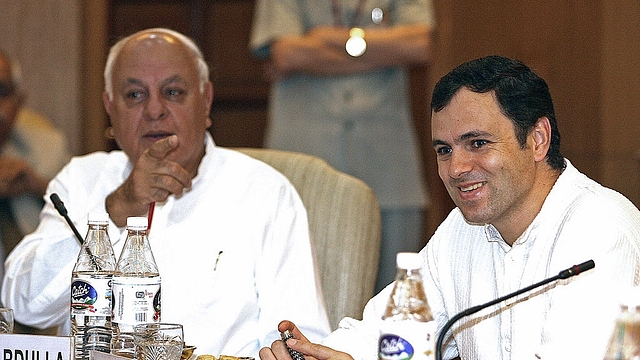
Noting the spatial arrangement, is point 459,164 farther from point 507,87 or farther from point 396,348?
point 396,348

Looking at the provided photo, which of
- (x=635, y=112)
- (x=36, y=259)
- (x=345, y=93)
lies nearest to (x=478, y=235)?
(x=36, y=259)

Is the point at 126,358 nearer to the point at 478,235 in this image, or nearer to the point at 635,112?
the point at 478,235

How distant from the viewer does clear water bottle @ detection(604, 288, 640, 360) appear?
1200 millimetres

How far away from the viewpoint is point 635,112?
Answer: 14.9 ft

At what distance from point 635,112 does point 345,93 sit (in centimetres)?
150

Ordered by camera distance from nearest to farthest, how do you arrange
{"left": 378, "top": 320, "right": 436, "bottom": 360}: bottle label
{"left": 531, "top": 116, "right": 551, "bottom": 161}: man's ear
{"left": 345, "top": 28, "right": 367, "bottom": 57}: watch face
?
1. {"left": 378, "top": 320, "right": 436, "bottom": 360}: bottle label
2. {"left": 531, "top": 116, "right": 551, "bottom": 161}: man's ear
3. {"left": 345, "top": 28, "right": 367, "bottom": 57}: watch face

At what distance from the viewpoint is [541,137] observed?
2.00 m

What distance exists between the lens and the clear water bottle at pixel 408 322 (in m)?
1.39

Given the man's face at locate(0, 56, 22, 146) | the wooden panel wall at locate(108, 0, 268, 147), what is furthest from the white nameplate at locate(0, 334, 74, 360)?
A: the wooden panel wall at locate(108, 0, 268, 147)

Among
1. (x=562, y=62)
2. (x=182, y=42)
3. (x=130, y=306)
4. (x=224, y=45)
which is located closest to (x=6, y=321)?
(x=130, y=306)

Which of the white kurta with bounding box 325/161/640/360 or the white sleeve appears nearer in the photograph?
the white kurta with bounding box 325/161/640/360

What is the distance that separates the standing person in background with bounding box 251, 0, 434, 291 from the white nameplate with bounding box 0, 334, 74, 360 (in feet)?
7.54

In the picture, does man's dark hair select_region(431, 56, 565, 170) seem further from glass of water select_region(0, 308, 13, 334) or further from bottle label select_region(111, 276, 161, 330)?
glass of water select_region(0, 308, 13, 334)

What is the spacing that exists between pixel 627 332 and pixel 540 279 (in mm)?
722
